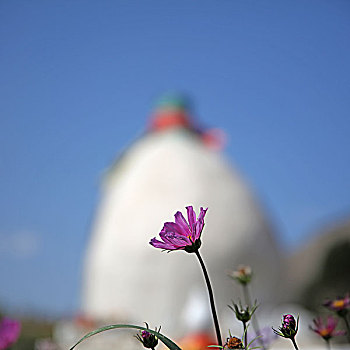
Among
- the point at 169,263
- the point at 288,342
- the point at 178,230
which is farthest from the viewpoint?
the point at 169,263

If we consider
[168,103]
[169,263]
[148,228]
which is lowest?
[169,263]

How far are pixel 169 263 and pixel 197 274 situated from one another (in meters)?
0.35

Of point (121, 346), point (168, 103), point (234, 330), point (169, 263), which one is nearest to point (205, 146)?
point (168, 103)

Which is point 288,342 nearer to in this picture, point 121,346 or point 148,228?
point 121,346

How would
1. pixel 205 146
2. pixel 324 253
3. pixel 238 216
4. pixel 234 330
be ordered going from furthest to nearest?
pixel 324 253, pixel 205 146, pixel 238 216, pixel 234 330

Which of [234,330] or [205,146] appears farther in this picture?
[205,146]

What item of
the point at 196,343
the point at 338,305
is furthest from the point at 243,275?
the point at 196,343

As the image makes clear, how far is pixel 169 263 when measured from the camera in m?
5.75

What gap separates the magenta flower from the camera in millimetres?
635

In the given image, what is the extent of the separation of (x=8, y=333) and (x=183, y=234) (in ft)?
→ 1.49

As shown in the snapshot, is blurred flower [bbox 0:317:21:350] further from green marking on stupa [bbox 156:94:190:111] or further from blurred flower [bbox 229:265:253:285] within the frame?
green marking on stupa [bbox 156:94:190:111]

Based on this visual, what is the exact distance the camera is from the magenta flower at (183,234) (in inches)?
25.0

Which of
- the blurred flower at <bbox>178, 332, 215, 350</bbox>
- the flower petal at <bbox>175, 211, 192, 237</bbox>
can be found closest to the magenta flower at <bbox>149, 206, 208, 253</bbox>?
the flower petal at <bbox>175, 211, 192, 237</bbox>

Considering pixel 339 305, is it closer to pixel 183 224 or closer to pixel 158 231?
pixel 183 224
